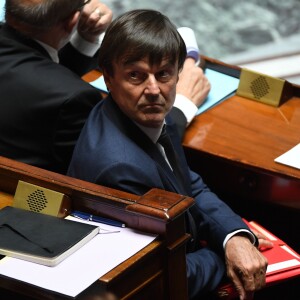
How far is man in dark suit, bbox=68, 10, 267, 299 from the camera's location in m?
1.99

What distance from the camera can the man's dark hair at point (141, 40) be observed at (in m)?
2.04

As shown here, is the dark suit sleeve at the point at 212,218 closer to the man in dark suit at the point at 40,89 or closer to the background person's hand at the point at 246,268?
the background person's hand at the point at 246,268

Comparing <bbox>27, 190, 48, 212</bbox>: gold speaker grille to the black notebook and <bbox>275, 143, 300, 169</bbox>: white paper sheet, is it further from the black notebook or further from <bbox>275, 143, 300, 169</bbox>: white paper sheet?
<bbox>275, 143, 300, 169</bbox>: white paper sheet

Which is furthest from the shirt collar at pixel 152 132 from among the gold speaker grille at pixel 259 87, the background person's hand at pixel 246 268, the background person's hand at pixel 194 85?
the gold speaker grille at pixel 259 87

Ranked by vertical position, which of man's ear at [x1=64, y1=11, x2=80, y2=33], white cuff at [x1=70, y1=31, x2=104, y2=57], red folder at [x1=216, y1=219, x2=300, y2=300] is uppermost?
man's ear at [x1=64, y1=11, x2=80, y2=33]

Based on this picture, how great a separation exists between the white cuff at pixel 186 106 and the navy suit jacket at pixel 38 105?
1.23ft

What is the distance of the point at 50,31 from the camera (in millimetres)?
2539

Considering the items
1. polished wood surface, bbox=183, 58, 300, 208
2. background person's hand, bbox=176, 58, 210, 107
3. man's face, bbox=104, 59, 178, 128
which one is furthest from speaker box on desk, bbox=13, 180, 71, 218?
background person's hand, bbox=176, 58, 210, 107

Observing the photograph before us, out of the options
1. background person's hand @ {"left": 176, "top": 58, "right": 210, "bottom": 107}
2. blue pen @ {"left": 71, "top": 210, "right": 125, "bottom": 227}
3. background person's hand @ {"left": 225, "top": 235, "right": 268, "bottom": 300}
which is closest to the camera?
blue pen @ {"left": 71, "top": 210, "right": 125, "bottom": 227}

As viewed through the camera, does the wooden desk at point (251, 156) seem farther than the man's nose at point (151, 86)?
Yes

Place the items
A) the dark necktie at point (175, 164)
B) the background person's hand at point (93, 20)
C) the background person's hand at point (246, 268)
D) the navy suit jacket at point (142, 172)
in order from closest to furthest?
the navy suit jacket at point (142, 172) → the background person's hand at point (246, 268) → the dark necktie at point (175, 164) → the background person's hand at point (93, 20)

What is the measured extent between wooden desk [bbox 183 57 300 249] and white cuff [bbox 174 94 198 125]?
0.12 feet

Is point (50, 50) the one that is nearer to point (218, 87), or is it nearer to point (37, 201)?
point (218, 87)

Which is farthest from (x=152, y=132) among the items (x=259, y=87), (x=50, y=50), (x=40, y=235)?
(x=259, y=87)
